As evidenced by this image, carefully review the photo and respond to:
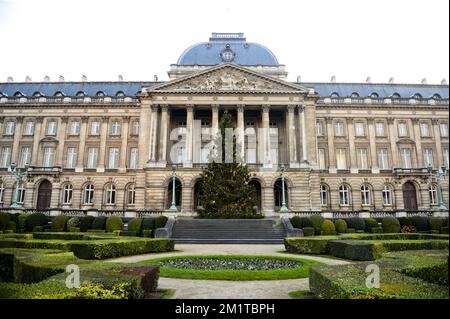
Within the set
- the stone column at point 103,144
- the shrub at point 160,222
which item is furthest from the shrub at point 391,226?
the stone column at point 103,144

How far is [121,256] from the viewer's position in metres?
16.9

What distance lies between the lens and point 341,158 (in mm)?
49219

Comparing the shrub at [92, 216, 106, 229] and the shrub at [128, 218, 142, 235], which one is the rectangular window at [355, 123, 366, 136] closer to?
the shrub at [128, 218, 142, 235]

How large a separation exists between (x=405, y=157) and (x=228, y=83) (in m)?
28.7

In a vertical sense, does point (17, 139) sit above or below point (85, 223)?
above

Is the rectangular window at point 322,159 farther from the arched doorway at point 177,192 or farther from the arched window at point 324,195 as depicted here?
the arched doorway at point 177,192

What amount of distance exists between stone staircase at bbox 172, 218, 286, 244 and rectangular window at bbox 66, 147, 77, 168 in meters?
26.5

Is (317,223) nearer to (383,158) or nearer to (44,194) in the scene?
(383,158)

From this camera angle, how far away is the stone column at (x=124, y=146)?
156 ft

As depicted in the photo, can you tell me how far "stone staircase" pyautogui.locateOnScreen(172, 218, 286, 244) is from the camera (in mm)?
24625

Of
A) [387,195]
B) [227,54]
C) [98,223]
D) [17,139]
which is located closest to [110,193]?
[17,139]
